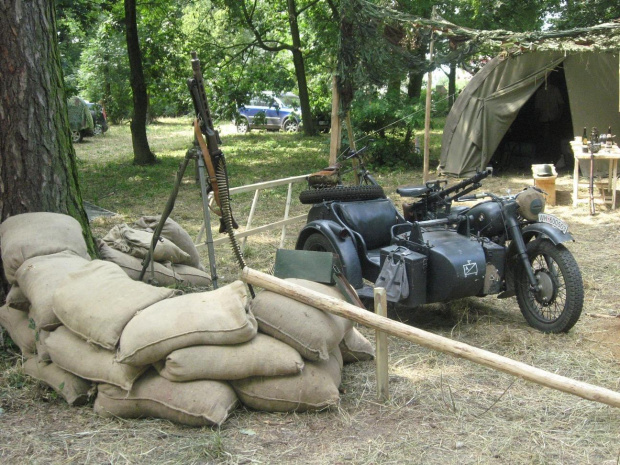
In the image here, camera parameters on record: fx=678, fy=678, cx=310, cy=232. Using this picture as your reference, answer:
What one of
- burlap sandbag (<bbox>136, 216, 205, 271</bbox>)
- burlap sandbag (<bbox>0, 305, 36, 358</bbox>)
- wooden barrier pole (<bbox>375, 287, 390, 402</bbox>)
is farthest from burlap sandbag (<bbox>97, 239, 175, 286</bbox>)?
wooden barrier pole (<bbox>375, 287, 390, 402</bbox>)

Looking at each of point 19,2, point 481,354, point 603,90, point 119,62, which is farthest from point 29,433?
point 119,62

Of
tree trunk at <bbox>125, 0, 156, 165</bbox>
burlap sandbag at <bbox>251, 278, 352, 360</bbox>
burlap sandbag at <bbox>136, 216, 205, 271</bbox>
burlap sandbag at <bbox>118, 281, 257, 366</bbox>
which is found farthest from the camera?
tree trunk at <bbox>125, 0, 156, 165</bbox>

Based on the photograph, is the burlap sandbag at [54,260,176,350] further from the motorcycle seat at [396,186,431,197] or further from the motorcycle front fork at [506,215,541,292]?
the motorcycle front fork at [506,215,541,292]

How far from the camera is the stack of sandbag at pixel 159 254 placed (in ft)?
16.3

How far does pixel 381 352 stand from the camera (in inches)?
141

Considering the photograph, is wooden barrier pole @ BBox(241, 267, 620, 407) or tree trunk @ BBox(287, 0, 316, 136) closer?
wooden barrier pole @ BBox(241, 267, 620, 407)

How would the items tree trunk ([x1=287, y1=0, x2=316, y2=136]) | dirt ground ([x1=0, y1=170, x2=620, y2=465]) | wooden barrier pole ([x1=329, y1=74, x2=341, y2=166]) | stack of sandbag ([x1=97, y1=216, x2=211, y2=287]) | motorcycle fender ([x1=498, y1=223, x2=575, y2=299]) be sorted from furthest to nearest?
1. tree trunk ([x1=287, y1=0, x2=316, y2=136])
2. wooden barrier pole ([x1=329, y1=74, x2=341, y2=166])
3. stack of sandbag ([x1=97, y1=216, x2=211, y2=287])
4. motorcycle fender ([x1=498, y1=223, x2=575, y2=299])
5. dirt ground ([x1=0, y1=170, x2=620, y2=465])

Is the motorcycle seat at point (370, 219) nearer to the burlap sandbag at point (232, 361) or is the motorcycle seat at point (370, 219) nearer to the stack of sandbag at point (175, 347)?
the stack of sandbag at point (175, 347)

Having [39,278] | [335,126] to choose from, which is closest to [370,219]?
[39,278]

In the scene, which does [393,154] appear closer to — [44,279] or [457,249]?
[457,249]

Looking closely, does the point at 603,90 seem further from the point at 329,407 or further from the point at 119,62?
the point at 119,62

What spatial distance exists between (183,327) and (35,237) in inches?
54.1

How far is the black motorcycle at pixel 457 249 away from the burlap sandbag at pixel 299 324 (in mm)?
1159

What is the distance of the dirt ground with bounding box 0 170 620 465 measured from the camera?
3.08 metres
